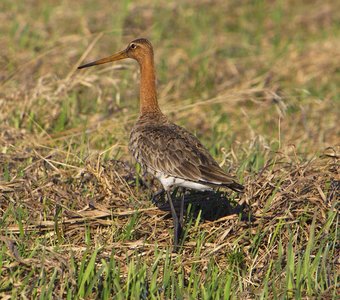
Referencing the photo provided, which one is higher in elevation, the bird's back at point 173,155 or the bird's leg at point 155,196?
the bird's back at point 173,155

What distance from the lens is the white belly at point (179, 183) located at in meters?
6.57

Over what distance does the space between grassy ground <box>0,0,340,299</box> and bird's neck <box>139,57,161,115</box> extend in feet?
1.72

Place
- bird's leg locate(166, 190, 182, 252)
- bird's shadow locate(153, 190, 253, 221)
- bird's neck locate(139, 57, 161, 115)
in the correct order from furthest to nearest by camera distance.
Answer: bird's neck locate(139, 57, 161, 115), bird's shadow locate(153, 190, 253, 221), bird's leg locate(166, 190, 182, 252)

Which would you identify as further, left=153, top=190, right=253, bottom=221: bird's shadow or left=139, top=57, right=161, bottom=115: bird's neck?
left=139, top=57, right=161, bottom=115: bird's neck

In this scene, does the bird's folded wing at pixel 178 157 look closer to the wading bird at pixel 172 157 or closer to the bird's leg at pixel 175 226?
the wading bird at pixel 172 157

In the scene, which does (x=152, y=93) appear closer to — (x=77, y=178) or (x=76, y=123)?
(x=77, y=178)

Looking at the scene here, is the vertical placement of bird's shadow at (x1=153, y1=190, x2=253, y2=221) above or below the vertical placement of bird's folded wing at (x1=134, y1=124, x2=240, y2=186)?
below

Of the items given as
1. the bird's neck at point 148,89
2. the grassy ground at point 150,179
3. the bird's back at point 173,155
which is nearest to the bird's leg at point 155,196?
the grassy ground at point 150,179

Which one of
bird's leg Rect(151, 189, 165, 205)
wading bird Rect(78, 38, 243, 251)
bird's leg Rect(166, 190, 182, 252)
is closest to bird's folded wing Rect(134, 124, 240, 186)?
wading bird Rect(78, 38, 243, 251)

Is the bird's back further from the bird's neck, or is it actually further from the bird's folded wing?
the bird's neck

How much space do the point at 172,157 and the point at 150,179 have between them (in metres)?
0.94

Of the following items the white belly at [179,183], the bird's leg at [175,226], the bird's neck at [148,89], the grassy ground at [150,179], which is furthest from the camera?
the bird's neck at [148,89]

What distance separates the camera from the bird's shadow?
691 cm

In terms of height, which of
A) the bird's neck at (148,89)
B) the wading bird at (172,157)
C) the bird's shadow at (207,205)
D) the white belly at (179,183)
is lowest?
the bird's shadow at (207,205)
